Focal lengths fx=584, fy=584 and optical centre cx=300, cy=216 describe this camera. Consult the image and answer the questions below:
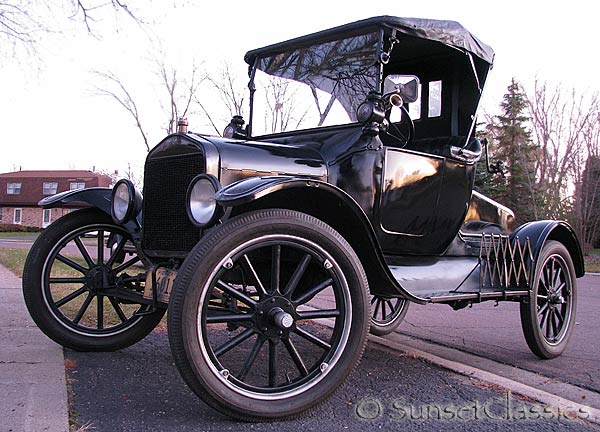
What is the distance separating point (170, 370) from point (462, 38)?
3265 mm

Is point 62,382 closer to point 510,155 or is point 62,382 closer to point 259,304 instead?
point 259,304

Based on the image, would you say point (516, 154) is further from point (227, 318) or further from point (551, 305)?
point (227, 318)

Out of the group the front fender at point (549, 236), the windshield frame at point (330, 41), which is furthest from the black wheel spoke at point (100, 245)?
the front fender at point (549, 236)

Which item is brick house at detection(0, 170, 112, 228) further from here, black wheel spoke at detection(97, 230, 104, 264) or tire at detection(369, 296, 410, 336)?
black wheel spoke at detection(97, 230, 104, 264)

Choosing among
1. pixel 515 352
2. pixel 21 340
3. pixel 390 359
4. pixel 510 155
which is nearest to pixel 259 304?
pixel 390 359

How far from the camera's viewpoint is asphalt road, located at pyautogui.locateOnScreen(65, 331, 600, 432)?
2.86 m

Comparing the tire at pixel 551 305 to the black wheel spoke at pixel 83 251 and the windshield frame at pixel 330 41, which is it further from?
the black wheel spoke at pixel 83 251

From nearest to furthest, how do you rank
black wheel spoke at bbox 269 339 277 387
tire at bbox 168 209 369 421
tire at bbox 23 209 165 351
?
tire at bbox 168 209 369 421, black wheel spoke at bbox 269 339 277 387, tire at bbox 23 209 165 351

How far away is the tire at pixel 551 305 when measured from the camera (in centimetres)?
477

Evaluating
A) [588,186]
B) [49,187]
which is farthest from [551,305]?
[49,187]

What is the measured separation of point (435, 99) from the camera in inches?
203

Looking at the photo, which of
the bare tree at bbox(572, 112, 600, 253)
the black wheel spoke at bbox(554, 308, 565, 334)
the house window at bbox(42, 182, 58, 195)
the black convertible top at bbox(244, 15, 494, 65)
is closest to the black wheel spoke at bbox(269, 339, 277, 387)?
the black convertible top at bbox(244, 15, 494, 65)

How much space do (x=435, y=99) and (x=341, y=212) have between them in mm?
2188

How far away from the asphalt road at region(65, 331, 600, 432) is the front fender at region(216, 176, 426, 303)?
613 mm
